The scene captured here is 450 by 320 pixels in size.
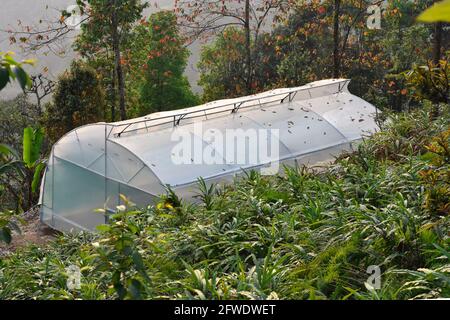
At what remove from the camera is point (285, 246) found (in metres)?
5.30

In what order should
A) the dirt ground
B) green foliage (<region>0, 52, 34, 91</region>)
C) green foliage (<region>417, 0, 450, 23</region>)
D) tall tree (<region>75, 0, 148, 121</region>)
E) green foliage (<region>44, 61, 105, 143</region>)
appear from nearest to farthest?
1. green foliage (<region>417, 0, 450, 23</region>)
2. green foliage (<region>0, 52, 34, 91</region>)
3. the dirt ground
4. tall tree (<region>75, 0, 148, 121</region>)
5. green foliage (<region>44, 61, 105, 143</region>)

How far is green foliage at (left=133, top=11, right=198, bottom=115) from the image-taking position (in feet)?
68.8

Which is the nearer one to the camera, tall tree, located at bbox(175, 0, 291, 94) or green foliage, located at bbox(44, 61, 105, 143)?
tall tree, located at bbox(175, 0, 291, 94)


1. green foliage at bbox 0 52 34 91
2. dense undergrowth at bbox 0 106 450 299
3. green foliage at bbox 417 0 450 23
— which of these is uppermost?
green foliage at bbox 417 0 450 23

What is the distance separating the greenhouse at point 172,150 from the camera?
33.8 ft

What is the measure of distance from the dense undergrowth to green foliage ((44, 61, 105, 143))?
8435mm

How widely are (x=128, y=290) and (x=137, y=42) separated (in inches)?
721

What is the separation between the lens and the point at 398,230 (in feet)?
16.8

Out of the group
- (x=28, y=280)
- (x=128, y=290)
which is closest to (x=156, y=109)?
(x=28, y=280)

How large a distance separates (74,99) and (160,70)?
572 centimetres

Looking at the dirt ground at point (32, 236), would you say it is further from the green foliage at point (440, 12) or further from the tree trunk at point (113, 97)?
the green foliage at point (440, 12)

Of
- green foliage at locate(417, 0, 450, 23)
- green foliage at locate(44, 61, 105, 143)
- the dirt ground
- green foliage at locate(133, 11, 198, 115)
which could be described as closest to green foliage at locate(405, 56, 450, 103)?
green foliage at locate(417, 0, 450, 23)

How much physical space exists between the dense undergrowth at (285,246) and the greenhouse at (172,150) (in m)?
2.44

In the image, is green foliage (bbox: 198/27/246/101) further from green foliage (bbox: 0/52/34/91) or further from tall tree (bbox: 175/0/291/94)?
green foliage (bbox: 0/52/34/91)
